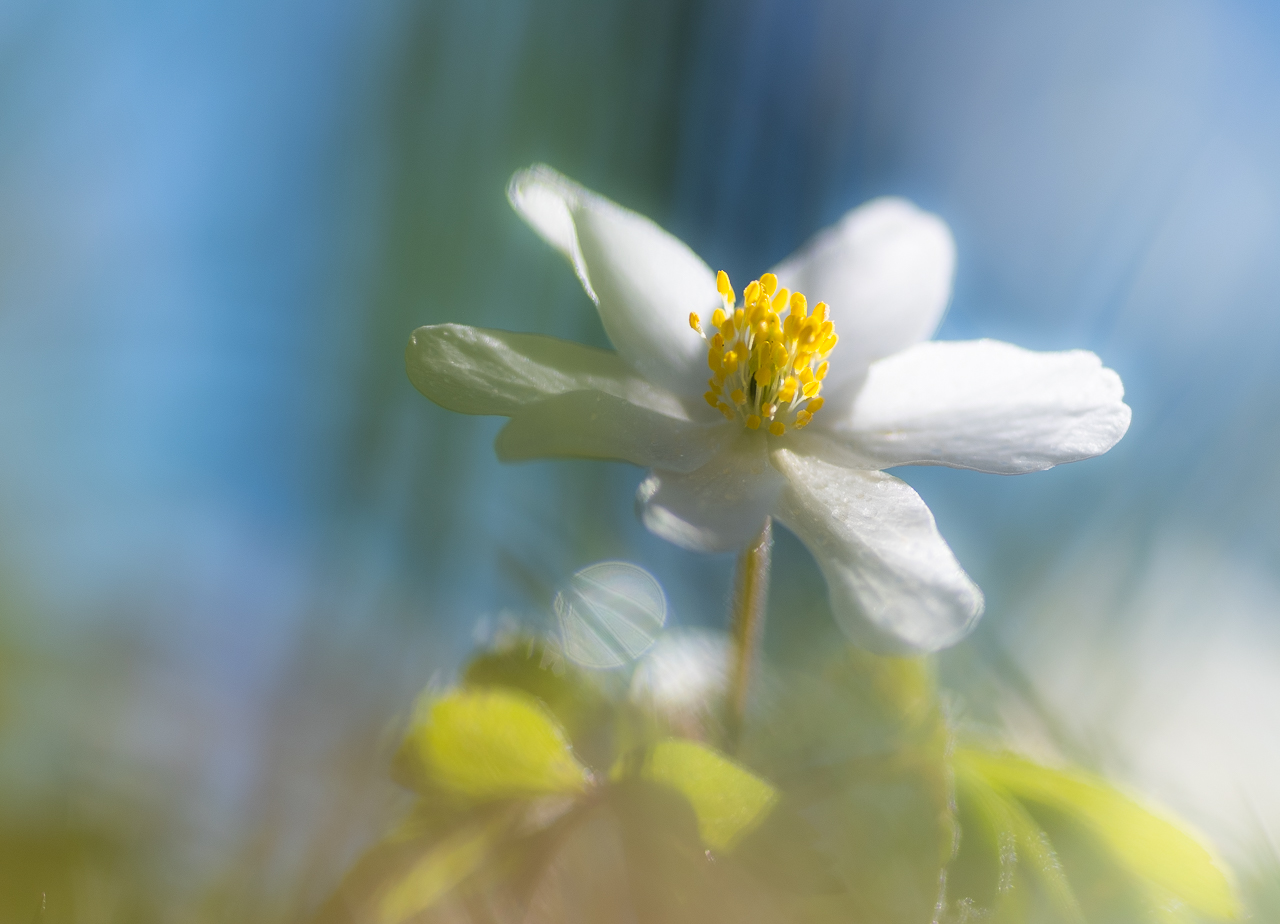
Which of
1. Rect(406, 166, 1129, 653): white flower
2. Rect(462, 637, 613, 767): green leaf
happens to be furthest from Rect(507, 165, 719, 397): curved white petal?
Rect(462, 637, 613, 767): green leaf

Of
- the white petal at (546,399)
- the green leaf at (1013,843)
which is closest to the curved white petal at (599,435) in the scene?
the white petal at (546,399)

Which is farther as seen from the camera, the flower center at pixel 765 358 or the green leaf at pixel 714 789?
the flower center at pixel 765 358

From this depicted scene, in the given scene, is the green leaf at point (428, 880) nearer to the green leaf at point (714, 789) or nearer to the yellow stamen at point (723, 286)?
the green leaf at point (714, 789)

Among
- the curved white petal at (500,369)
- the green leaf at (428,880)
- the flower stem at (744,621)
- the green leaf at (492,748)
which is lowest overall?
the green leaf at (428,880)

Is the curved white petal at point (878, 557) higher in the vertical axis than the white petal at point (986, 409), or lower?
lower

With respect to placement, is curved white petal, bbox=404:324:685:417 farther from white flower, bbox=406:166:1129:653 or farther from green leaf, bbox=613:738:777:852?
green leaf, bbox=613:738:777:852

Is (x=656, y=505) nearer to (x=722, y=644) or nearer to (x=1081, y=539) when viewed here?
(x=722, y=644)

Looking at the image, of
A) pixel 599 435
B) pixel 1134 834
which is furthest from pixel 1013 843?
pixel 599 435
